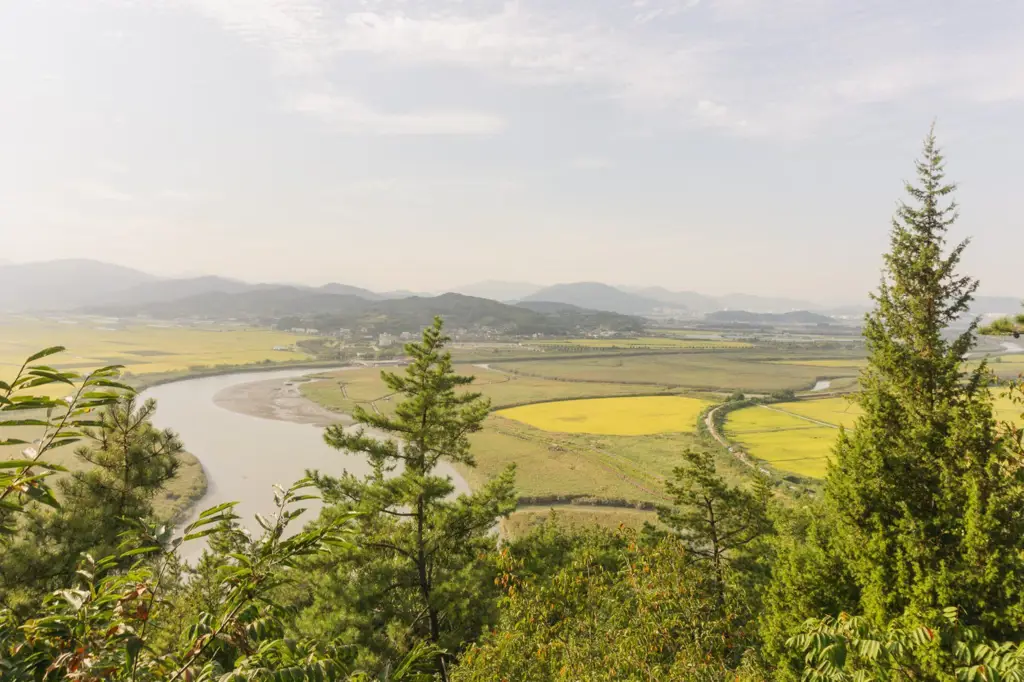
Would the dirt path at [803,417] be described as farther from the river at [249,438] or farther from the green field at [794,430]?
the river at [249,438]

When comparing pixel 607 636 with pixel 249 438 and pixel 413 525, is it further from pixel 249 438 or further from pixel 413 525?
pixel 249 438

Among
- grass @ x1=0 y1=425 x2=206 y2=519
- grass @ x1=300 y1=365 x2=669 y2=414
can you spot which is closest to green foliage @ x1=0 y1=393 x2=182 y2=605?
grass @ x1=0 y1=425 x2=206 y2=519

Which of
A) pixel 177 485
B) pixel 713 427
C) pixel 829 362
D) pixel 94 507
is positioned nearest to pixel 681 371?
pixel 829 362

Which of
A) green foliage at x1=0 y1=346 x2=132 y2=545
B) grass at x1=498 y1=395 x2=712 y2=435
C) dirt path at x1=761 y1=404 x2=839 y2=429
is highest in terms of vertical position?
green foliage at x1=0 y1=346 x2=132 y2=545

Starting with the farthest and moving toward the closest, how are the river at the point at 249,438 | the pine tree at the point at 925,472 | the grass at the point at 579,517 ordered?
the river at the point at 249,438
the grass at the point at 579,517
the pine tree at the point at 925,472

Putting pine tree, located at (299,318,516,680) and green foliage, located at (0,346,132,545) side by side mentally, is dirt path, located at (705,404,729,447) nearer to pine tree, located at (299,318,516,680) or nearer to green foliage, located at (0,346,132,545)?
pine tree, located at (299,318,516,680)

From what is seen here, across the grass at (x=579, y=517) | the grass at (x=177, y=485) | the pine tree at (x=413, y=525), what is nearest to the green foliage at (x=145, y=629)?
the pine tree at (x=413, y=525)
